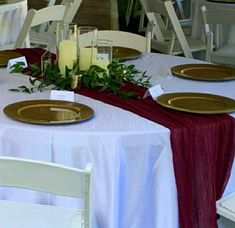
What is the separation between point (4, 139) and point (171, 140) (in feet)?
1.63

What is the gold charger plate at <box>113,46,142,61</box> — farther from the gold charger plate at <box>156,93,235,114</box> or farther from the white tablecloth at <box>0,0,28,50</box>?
the white tablecloth at <box>0,0,28,50</box>

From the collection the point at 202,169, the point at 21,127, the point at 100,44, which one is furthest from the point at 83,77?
the point at 202,169

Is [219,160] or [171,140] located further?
[219,160]

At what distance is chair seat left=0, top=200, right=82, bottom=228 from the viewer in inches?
63.3

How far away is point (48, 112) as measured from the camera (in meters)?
1.77

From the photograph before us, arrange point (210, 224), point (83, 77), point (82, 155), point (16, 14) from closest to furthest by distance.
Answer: point (82, 155)
point (210, 224)
point (83, 77)
point (16, 14)

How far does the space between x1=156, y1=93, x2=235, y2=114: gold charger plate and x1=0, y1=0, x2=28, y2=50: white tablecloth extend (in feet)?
6.50

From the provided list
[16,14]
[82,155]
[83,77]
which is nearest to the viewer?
[82,155]

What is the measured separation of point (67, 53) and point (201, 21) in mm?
2330

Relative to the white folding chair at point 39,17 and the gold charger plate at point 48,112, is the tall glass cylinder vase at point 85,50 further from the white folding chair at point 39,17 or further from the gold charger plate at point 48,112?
the white folding chair at point 39,17

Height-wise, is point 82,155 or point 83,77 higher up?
point 83,77

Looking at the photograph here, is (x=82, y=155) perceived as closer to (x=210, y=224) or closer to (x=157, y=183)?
(x=157, y=183)

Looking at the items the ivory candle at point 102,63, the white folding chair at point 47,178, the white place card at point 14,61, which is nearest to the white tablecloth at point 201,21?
the white place card at point 14,61

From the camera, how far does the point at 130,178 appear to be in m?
1.68
